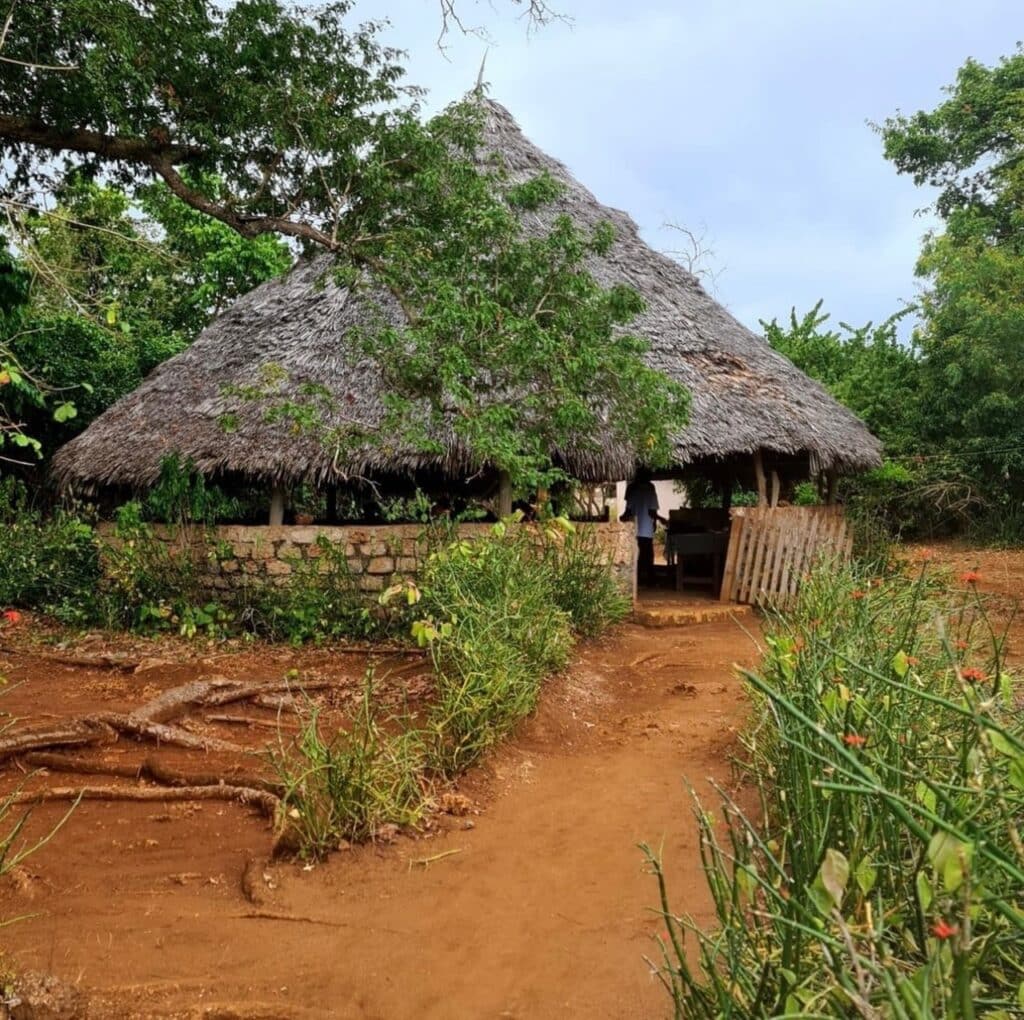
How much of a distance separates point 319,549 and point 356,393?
1.53 metres

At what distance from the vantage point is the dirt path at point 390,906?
2369 mm

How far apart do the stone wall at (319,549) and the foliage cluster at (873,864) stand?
13.4 feet

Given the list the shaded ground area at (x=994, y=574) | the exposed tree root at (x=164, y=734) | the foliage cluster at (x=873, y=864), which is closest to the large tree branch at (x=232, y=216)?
the exposed tree root at (x=164, y=734)

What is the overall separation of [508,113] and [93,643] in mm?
8589

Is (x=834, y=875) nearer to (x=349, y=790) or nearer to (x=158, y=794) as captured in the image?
(x=349, y=790)

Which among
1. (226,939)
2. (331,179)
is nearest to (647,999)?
(226,939)

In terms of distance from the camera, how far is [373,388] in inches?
311

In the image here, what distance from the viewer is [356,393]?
311 inches

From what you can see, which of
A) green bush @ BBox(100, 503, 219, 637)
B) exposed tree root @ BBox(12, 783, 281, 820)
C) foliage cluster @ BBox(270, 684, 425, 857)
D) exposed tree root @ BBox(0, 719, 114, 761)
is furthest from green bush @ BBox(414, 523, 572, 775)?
green bush @ BBox(100, 503, 219, 637)

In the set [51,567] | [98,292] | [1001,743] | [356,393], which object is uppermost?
[98,292]

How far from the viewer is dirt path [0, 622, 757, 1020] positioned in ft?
7.77

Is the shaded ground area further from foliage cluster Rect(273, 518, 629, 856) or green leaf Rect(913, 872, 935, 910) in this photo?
green leaf Rect(913, 872, 935, 910)

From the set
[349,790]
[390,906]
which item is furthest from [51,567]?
[390,906]

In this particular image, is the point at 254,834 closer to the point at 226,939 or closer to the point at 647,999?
the point at 226,939
